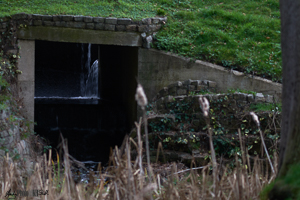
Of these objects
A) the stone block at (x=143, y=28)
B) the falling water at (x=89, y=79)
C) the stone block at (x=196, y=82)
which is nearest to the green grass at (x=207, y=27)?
the stone block at (x=143, y=28)

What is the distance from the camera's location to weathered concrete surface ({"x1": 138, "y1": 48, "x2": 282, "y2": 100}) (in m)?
8.02

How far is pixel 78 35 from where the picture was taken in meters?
8.36

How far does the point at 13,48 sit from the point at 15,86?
101 cm

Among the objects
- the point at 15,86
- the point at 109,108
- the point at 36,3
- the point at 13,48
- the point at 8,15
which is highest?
the point at 36,3

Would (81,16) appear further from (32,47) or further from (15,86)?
(15,86)

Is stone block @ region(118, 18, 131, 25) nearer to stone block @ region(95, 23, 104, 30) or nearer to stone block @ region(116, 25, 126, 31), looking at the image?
stone block @ region(116, 25, 126, 31)

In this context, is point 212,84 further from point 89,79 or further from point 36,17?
point 89,79

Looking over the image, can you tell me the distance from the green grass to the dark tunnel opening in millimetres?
1355

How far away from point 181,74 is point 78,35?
3.00 m

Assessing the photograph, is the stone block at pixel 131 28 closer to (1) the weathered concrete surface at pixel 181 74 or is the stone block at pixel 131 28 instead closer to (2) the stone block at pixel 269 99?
(1) the weathered concrete surface at pixel 181 74

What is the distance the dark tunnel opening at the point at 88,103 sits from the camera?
9.63 metres

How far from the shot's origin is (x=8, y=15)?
806 cm

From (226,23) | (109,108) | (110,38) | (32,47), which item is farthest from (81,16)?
(226,23)

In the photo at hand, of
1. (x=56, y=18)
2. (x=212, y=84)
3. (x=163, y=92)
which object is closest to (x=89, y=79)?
(x=56, y=18)
